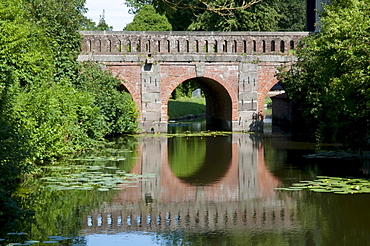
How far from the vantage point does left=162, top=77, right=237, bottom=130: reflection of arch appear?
97.6ft

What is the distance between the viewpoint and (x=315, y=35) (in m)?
28.3

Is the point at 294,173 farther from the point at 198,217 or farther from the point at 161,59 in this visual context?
the point at 161,59

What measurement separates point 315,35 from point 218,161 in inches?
476

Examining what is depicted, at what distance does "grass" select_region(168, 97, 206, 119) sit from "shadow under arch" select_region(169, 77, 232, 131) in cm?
643

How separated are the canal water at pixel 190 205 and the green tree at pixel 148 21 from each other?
103ft

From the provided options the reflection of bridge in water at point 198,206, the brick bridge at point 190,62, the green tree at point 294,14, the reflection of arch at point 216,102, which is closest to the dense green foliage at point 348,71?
the reflection of bridge in water at point 198,206

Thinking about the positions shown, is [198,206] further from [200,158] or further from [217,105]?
[217,105]

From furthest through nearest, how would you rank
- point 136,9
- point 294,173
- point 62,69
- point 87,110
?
1. point 136,9
2. point 62,69
3. point 87,110
4. point 294,173

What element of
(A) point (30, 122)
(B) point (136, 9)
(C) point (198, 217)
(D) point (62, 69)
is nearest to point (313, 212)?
(C) point (198, 217)

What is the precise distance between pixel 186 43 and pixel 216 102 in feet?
21.4

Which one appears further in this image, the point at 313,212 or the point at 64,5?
the point at 64,5

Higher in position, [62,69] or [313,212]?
[62,69]

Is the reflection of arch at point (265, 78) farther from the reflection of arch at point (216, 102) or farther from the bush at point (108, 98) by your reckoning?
the bush at point (108, 98)

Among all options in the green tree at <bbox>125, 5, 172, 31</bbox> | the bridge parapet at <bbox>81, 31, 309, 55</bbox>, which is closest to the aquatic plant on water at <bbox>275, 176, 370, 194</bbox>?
the bridge parapet at <bbox>81, 31, 309, 55</bbox>
